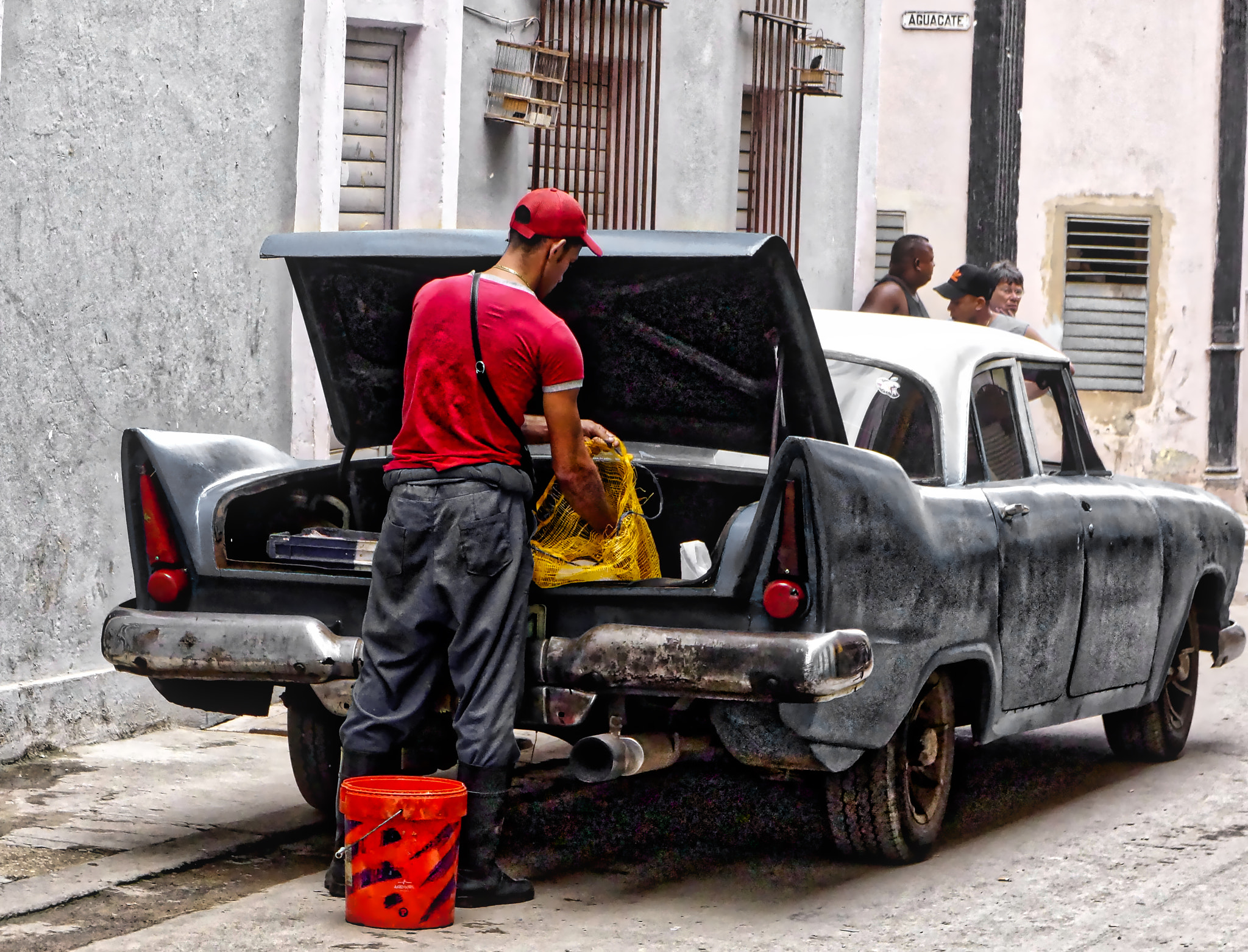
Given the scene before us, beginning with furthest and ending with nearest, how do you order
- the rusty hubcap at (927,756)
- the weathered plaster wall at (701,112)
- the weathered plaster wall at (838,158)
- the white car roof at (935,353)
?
1. the weathered plaster wall at (838,158)
2. the weathered plaster wall at (701,112)
3. the white car roof at (935,353)
4. the rusty hubcap at (927,756)

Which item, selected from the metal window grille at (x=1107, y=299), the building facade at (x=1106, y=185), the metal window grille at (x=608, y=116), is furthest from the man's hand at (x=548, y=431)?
the metal window grille at (x=1107, y=299)

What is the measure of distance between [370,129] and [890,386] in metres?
4.70

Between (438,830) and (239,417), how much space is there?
3.84 m

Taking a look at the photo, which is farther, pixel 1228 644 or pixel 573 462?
pixel 1228 644

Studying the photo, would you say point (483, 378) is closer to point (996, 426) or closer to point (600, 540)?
point (600, 540)

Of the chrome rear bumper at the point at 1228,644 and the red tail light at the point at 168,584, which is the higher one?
the red tail light at the point at 168,584

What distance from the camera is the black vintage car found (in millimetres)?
5445

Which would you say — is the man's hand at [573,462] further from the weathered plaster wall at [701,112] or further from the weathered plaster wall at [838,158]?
the weathered plaster wall at [838,158]

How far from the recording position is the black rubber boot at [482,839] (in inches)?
215

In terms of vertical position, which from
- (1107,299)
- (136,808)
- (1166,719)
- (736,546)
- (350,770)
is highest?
(1107,299)

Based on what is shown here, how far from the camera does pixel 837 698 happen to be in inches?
217

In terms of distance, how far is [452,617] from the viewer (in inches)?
219

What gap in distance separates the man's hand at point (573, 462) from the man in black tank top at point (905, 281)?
4566 mm

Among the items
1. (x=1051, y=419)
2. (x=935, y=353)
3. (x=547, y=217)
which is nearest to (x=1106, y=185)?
(x=1051, y=419)
